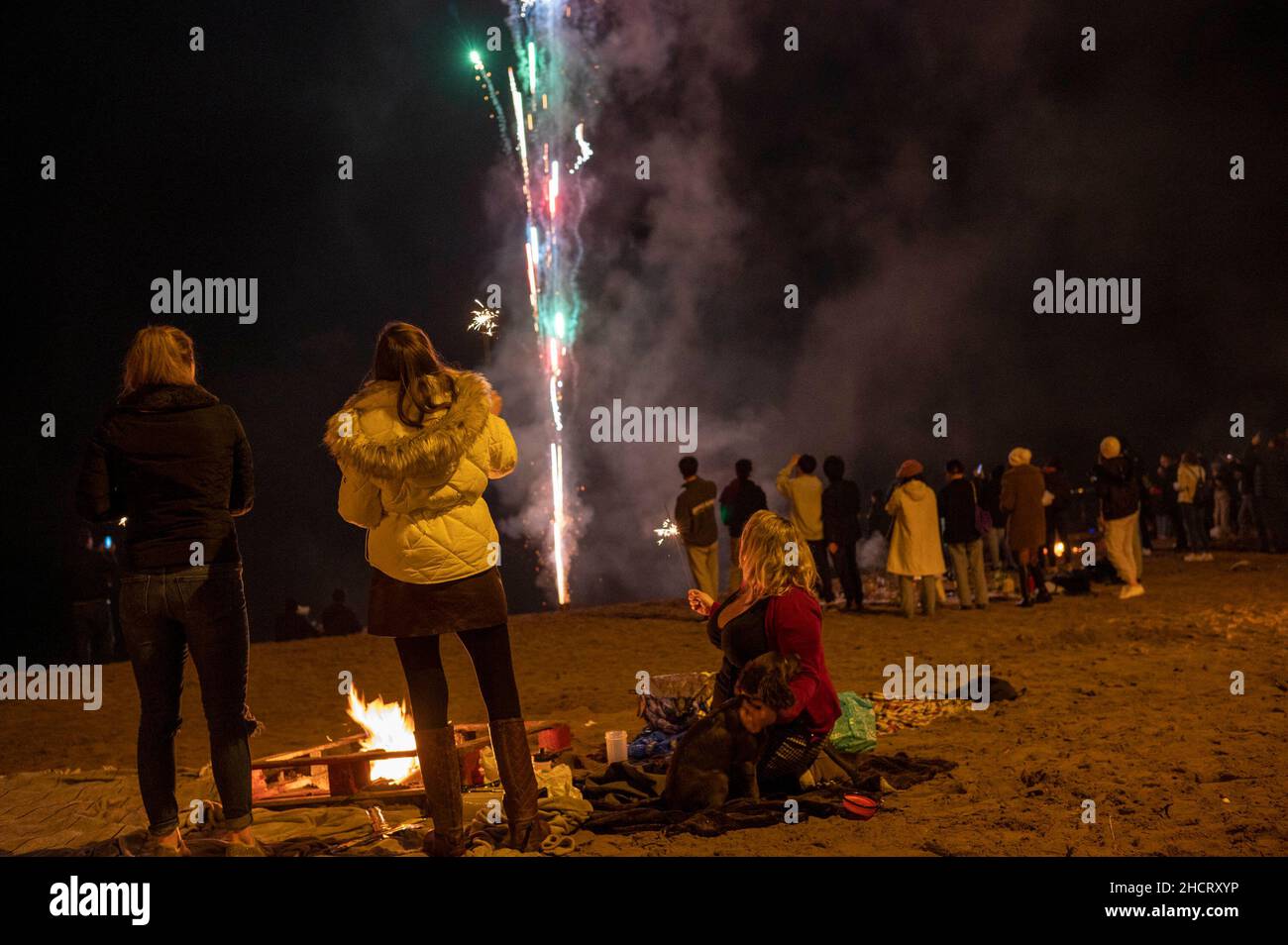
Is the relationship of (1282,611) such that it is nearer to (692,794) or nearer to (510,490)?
(692,794)

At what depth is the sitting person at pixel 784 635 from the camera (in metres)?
5.03

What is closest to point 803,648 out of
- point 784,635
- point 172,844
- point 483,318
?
point 784,635

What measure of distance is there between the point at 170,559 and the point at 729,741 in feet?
8.62

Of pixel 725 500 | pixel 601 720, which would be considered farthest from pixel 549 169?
pixel 601 720

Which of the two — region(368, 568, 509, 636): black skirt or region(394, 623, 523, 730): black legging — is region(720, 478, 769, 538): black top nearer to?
region(394, 623, 523, 730): black legging

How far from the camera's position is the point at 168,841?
434cm

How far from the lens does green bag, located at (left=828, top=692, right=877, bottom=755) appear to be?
610cm

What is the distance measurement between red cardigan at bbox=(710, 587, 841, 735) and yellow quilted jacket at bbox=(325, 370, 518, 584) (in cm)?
151

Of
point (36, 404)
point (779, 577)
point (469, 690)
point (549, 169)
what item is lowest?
point (469, 690)

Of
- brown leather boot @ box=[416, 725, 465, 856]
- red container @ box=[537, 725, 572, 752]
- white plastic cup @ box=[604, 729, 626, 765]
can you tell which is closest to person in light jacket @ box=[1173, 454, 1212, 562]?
red container @ box=[537, 725, 572, 752]

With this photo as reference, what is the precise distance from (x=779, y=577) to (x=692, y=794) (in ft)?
3.66

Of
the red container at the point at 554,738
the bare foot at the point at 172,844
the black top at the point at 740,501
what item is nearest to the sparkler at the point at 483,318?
the black top at the point at 740,501

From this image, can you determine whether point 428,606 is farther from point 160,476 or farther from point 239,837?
point 239,837

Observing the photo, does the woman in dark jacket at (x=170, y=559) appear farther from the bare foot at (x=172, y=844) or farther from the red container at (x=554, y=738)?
the red container at (x=554, y=738)
